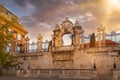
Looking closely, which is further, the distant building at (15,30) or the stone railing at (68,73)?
the distant building at (15,30)

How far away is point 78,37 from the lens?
124 ft

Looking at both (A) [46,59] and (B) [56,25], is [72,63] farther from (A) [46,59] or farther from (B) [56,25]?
(B) [56,25]

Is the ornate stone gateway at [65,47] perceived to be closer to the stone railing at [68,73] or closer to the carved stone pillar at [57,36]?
the carved stone pillar at [57,36]

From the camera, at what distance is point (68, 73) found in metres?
31.5

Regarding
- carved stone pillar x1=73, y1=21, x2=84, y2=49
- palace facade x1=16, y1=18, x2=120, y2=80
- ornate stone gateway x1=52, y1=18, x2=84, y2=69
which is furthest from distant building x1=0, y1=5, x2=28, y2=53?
carved stone pillar x1=73, y1=21, x2=84, y2=49

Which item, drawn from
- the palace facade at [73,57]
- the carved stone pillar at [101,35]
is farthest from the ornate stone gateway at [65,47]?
the carved stone pillar at [101,35]

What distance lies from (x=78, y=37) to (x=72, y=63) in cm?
424

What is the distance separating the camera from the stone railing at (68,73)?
30.0 m

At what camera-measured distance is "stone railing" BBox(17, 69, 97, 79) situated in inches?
1182

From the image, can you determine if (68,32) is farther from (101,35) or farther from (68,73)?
(68,73)

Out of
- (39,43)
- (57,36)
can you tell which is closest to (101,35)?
(57,36)

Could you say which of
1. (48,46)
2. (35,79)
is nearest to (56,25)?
(48,46)

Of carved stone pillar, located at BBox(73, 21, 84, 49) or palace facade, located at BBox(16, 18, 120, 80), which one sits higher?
carved stone pillar, located at BBox(73, 21, 84, 49)

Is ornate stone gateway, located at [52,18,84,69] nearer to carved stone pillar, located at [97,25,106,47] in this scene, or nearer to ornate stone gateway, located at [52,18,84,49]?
ornate stone gateway, located at [52,18,84,49]
